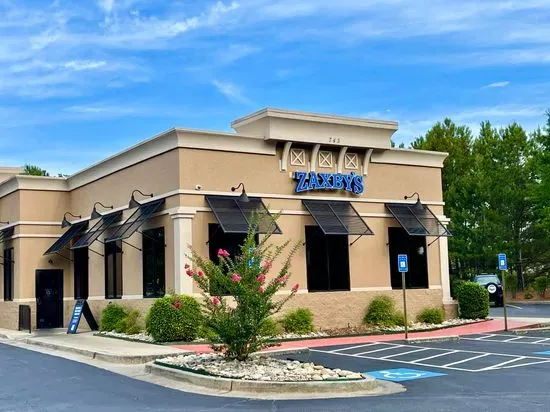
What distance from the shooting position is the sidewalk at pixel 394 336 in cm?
1937

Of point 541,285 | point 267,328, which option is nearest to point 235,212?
point 267,328

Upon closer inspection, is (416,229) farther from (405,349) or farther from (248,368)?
(248,368)

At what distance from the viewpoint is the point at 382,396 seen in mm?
11648

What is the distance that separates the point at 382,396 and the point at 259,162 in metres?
12.8

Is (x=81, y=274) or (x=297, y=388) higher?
(x=81, y=274)

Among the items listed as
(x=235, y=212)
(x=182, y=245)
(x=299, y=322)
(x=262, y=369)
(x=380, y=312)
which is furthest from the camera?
(x=380, y=312)

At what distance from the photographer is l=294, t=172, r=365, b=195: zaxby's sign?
23984 millimetres

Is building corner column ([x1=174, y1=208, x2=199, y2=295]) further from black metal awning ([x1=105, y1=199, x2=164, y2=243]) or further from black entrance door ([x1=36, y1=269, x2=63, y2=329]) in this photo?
black entrance door ([x1=36, y1=269, x2=63, y2=329])

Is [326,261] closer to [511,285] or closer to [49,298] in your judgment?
[49,298]

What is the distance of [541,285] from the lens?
4962 centimetres

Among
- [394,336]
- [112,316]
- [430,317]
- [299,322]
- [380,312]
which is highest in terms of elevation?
[112,316]

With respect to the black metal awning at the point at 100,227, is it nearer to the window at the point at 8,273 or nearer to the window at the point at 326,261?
the window at the point at 8,273

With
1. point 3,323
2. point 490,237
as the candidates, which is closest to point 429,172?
point 3,323

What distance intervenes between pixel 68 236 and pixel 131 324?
6.71 m
